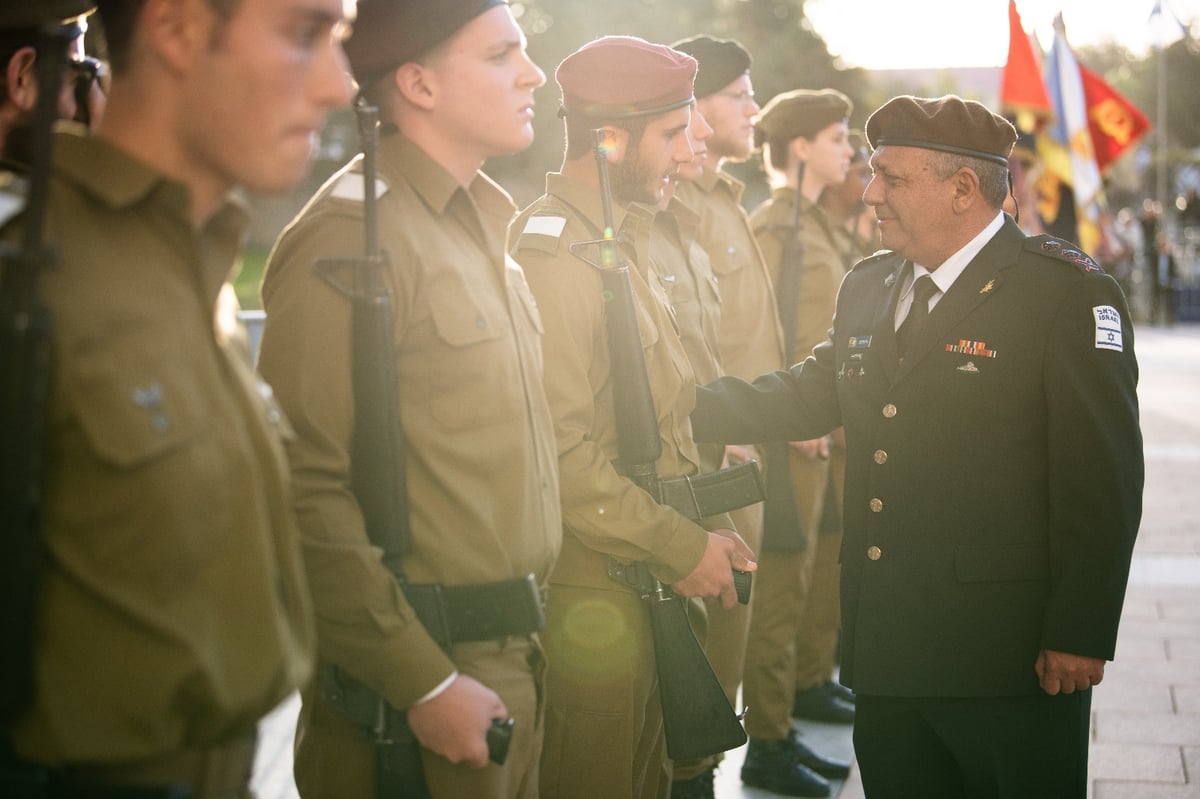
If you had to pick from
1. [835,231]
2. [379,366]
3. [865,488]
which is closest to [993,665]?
[865,488]

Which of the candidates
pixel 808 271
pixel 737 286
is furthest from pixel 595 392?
pixel 808 271

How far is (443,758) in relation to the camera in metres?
2.42

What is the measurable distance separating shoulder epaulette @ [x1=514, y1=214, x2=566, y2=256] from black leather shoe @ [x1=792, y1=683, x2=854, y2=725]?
298cm

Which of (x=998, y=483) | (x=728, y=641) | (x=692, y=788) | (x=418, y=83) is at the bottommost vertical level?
(x=692, y=788)

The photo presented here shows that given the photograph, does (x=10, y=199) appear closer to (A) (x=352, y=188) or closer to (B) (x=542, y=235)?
(A) (x=352, y=188)

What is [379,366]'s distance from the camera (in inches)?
91.7

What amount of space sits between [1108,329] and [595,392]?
1.24m

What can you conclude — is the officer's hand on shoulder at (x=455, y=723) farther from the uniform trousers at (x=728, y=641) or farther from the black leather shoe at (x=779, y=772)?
the black leather shoe at (x=779, y=772)

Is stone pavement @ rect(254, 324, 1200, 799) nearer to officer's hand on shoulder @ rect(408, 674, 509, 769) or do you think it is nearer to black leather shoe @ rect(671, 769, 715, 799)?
black leather shoe @ rect(671, 769, 715, 799)

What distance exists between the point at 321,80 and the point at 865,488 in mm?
1919

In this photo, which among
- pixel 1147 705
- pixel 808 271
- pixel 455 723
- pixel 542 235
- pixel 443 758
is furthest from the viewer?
pixel 808 271

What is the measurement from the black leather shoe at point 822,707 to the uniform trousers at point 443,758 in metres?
3.30

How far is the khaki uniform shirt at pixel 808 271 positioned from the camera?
5.93 metres

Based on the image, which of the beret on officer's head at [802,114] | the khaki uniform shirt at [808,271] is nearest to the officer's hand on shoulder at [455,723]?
the khaki uniform shirt at [808,271]
